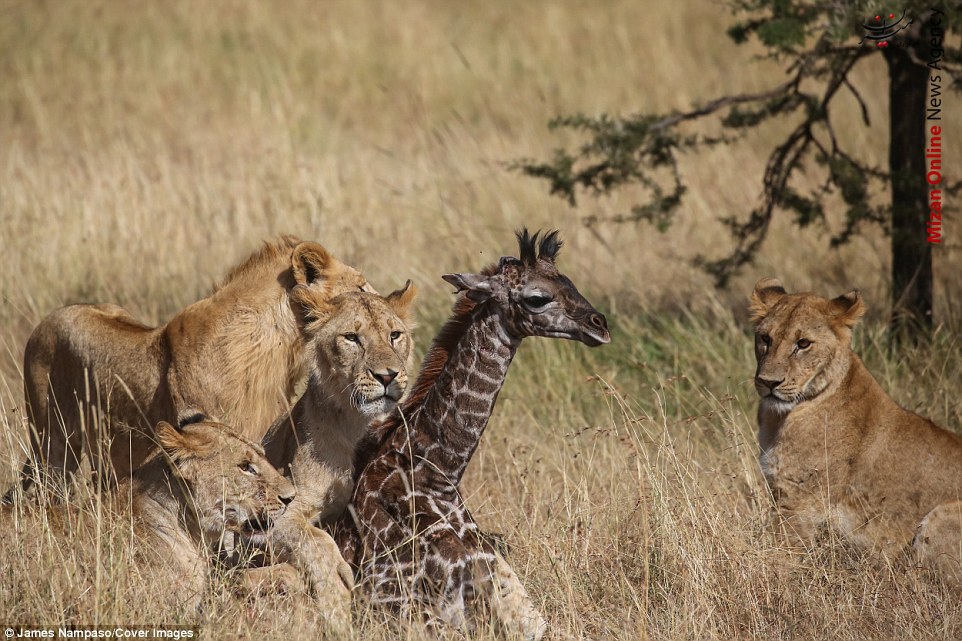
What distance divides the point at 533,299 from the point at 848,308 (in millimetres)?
1774

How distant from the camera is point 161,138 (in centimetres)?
1434

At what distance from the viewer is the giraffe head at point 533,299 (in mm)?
5074

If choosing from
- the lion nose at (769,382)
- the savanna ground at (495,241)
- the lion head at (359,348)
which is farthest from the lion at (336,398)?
the lion nose at (769,382)

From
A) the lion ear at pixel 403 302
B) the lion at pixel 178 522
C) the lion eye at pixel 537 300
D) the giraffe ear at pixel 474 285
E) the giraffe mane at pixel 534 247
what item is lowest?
the lion at pixel 178 522

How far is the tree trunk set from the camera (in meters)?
8.54

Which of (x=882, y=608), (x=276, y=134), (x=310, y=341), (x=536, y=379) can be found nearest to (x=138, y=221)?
(x=276, y=134)

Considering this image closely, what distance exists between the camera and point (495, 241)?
35.1 feet

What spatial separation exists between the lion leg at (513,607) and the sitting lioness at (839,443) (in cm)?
144

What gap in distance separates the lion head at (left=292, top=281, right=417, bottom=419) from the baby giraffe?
17 cm

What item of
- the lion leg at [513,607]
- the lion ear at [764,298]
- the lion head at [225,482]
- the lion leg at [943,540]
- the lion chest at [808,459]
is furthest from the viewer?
the lion ear at [764,298]

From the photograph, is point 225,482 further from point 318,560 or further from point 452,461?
point 452,461

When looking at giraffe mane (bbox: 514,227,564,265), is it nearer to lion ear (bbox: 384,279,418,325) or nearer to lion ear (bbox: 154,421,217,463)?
lion ear (bbox: 384,279,418,325)

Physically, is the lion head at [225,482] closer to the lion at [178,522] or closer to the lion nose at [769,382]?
the lion at [178,522]

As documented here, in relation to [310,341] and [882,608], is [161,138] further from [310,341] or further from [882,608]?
[882,608]
